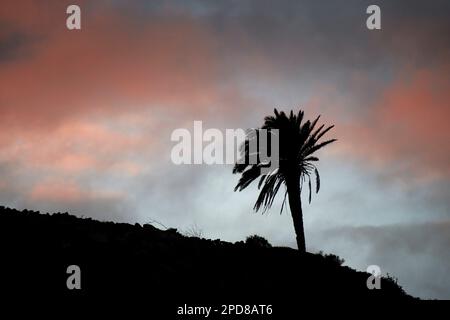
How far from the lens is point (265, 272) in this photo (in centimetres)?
1302

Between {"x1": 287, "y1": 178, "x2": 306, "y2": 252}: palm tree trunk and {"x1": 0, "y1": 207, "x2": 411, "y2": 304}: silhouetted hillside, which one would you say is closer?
{"x1": 0, "y1": 207, "x2": 411, "y2": 304}: silhouetted hillside

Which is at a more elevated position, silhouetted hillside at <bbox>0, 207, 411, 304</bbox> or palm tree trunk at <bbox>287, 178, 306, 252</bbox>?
palm tree trunk at <bbox>287, 178, 306, 252</bbox>

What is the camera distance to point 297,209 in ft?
76.8

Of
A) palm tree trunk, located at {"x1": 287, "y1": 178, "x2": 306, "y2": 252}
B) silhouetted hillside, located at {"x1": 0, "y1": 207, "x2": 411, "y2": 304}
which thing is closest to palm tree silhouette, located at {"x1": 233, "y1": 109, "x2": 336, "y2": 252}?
palm tree trunk, located at {"x1": 287, "y1": 178, "x2": 306, "y2": 252}

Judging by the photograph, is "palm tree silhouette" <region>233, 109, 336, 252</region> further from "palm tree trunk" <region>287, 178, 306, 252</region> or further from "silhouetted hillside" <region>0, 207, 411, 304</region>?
"silhouetted hillside" <region>0, 207, 411, 304</region>

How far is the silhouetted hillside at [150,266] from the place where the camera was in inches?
413

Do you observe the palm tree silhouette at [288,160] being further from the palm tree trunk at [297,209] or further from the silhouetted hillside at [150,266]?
the silhouetted hillside at [150,266]

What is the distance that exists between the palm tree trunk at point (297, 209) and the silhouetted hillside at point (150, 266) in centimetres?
769

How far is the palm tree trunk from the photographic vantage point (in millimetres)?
22844

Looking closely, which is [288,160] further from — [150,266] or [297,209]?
[150,266]

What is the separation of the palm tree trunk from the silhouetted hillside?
7686 millimetres

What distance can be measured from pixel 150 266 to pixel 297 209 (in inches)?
517
